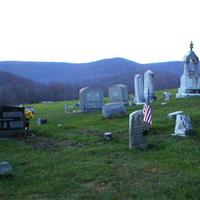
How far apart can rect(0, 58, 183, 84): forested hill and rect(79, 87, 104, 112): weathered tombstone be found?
133 metres

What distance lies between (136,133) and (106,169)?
2.52 m

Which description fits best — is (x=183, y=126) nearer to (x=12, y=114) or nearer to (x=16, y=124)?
(x=16, y=124)

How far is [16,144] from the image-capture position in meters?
14.3

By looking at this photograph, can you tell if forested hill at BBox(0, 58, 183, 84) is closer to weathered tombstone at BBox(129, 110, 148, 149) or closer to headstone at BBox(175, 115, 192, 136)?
headstone at BBox(175, 115, 192, 136)

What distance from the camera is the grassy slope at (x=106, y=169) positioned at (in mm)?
7469

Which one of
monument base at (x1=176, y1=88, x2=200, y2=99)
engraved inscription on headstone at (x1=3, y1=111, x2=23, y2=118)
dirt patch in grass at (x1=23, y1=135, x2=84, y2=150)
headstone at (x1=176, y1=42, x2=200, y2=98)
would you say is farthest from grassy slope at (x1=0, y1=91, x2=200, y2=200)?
headstone at (x1=176, y1=42, x2=200, y2=98)

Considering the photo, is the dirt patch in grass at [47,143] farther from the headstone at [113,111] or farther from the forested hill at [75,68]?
the forested hill at [75,68]

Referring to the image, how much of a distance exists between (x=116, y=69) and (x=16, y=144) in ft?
506

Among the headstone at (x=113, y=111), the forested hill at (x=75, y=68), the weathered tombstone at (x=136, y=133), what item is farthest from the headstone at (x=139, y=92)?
the forested hill at (x=75, y=68)

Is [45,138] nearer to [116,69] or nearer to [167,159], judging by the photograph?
[167,159]

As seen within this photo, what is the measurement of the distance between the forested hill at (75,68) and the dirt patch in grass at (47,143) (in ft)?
472

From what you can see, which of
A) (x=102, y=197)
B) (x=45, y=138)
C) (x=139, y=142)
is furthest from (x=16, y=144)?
(x=102, y=197)

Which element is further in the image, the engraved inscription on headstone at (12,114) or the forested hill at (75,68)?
the forested hill at (75,68)

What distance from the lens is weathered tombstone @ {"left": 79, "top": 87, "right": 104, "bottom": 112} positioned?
1040 inches
